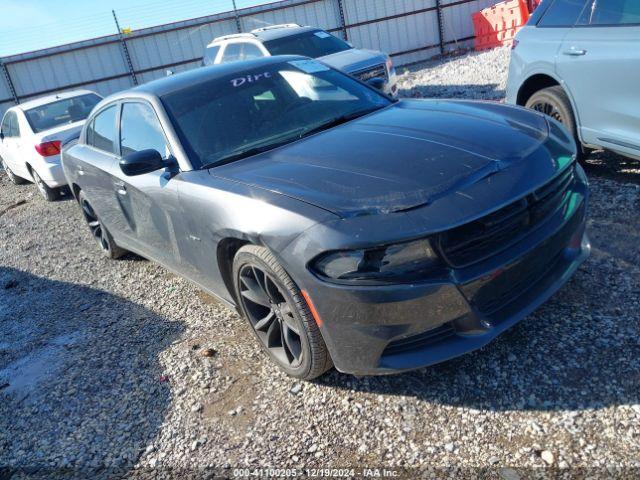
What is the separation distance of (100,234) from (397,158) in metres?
4.16

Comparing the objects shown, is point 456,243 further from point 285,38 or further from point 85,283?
point 285,38

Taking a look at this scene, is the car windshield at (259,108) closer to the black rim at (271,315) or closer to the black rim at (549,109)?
the black rim at (271,315)

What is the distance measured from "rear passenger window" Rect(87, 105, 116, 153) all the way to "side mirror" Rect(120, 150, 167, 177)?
1.18 meters

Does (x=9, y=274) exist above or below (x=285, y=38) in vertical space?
below

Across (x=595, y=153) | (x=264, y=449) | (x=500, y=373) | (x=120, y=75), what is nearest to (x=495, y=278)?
(x=500, y=373)

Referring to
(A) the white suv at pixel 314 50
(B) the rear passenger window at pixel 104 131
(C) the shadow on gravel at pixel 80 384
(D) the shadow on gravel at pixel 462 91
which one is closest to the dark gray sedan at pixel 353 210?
(B) the rear passenger window at pixel 104 131

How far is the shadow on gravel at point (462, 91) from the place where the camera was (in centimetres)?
938

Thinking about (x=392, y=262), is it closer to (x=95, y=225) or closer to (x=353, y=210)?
(x=353, y=210)

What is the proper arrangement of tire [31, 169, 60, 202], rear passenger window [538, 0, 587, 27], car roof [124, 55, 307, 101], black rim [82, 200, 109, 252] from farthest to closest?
tire [31, 169, 60, 202], black rim [82, 200, 109, 252], rear passenger window [538, 0, 587, 27], car roof [124, 55, 307, 101]

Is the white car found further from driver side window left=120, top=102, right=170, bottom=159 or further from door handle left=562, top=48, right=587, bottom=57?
door handle left=562, top=48, right=587, bottom=57

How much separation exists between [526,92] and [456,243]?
3.54 metres

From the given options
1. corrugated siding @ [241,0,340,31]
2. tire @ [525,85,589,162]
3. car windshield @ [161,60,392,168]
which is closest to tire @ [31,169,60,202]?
car windshield @ [161,60,392,168]

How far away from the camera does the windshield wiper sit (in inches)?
138

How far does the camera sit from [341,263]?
2.41 metres
